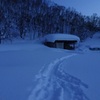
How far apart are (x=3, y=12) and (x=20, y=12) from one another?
351 centimetres

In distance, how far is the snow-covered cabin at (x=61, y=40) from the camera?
961 inches

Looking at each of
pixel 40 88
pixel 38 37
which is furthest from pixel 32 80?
pixel 38 37

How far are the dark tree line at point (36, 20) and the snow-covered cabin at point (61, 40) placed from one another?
4.11m

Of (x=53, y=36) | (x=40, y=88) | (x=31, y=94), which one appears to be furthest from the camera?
(x=53, y=36)

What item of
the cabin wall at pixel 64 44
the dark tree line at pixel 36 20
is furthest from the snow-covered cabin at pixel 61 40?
the dark tree line at pixel 36 20

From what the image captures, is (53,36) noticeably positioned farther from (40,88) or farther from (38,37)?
(40,88)

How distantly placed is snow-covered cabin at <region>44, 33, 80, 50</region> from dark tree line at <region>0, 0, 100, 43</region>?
4108 millimetres

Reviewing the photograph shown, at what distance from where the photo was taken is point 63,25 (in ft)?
114

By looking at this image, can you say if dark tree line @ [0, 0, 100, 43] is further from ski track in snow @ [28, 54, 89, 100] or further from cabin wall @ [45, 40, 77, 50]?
ski track in snow @ [28, 54, 89, 100]

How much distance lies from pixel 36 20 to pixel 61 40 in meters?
7.71

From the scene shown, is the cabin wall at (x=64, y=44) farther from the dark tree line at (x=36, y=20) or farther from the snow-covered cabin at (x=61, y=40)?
the dark tree line at (x=36, y=20)

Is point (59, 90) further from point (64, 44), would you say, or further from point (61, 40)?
point (64, 44)

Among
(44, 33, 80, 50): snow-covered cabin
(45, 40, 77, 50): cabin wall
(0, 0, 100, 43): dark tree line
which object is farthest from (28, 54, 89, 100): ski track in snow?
(45, 40, 77, 50): cabin wall

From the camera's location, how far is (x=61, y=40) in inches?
994
